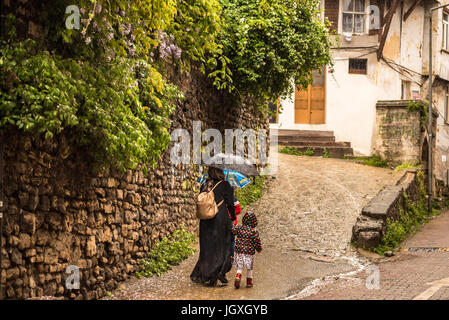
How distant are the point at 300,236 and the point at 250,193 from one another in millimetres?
3230

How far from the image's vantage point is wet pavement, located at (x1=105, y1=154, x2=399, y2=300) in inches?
310

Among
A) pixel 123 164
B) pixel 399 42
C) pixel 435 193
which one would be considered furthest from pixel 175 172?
pixel 399 42

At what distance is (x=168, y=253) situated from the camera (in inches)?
367

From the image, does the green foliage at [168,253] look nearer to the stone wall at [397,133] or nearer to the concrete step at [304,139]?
the stone wall at [397,133]

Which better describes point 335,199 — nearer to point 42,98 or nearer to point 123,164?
point 123,164

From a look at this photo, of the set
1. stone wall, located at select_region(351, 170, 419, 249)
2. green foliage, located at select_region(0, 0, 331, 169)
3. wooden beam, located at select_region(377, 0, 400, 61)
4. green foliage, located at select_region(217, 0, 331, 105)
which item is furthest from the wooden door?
green foliage, located at select_region(0, 0, 331, 169)

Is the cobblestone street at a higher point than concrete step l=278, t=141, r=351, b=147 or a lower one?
lower

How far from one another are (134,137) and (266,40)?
652 centimetres

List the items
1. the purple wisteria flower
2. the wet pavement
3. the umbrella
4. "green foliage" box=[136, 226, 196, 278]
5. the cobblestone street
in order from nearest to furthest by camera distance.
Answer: the purple wisteria flower
the cobblestone street
the wet pavement
the umbrella
"green foliage" box=[136, 226, 196, 278]

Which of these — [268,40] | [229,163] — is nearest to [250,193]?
[268,40]

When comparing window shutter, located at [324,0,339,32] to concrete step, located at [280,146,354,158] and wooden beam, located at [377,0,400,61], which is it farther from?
concrete step, located at [280,146,354,158]

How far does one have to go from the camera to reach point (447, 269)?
9320 mm

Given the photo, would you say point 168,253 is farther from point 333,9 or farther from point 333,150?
point 333,9

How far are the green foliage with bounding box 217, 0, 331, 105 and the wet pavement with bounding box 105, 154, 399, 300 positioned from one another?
9.87 feet
